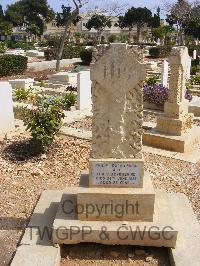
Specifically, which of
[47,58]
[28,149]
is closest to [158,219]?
[28,149]

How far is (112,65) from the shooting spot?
4.12 metres

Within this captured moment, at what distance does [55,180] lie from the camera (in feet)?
20.9

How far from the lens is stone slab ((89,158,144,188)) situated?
445cm

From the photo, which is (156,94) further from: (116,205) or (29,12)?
(29,12)

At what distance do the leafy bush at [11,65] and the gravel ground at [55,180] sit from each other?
491 inches

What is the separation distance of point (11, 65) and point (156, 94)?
36.6 feet

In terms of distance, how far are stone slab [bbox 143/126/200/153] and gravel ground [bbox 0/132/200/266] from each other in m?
0.62

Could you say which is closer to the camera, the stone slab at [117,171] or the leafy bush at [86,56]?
the stone slab at [117,171]

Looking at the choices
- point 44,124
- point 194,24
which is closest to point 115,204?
point 44,124

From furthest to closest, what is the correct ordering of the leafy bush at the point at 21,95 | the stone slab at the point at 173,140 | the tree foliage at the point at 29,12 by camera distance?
the tree foliage at the point at 29,12, the leafy bush at the point at 21,95, the stone slab at the point at 173,140

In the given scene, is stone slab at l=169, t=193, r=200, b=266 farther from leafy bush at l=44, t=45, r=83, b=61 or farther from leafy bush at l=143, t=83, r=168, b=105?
leafy bush at l=44, t=45, r=83, b=61

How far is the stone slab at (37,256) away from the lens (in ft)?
13.0

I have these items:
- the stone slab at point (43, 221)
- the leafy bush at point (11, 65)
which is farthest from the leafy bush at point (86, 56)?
the stone slab at point (43, 221)

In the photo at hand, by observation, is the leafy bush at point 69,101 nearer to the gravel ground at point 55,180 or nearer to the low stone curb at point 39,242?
the gravel ground at point 55,180
